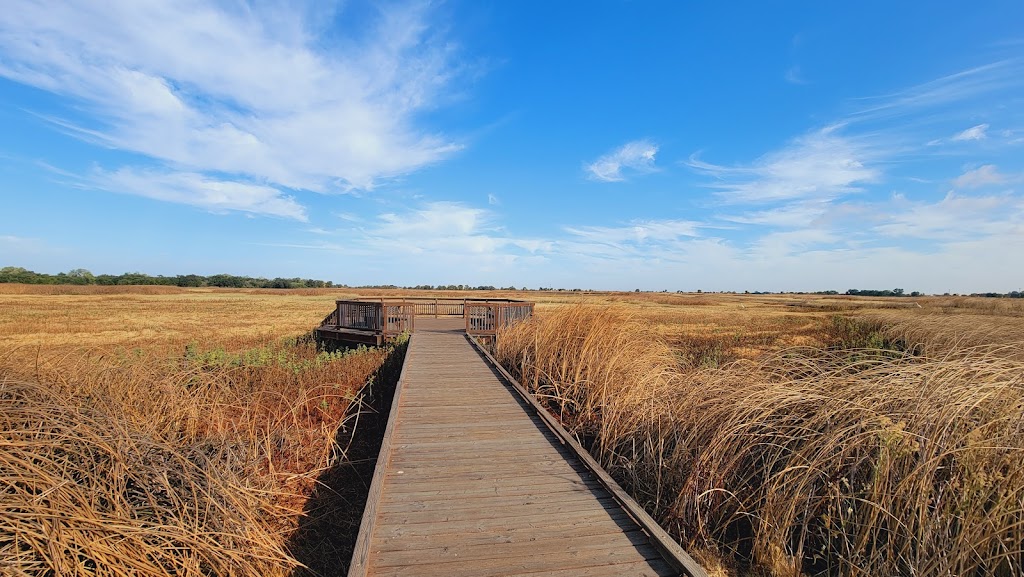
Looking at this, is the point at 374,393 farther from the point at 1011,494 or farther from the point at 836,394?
the point at 1011,494

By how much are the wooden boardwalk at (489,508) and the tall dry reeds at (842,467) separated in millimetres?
930

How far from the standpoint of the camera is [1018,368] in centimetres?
462

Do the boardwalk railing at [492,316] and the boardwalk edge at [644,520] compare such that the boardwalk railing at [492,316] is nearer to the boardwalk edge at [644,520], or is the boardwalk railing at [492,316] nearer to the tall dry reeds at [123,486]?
the boardwalk edge at [644,520]

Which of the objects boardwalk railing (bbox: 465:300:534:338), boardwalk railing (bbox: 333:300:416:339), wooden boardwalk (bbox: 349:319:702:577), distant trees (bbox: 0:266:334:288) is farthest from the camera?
distant trees (bbox: 0:266:334:288)

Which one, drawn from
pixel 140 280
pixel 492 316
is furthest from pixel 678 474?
pixel 140 280

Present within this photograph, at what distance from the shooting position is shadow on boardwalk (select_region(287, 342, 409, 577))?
4473 mm

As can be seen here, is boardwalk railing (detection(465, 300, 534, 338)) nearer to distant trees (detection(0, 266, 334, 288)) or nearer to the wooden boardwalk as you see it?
the wooden boardwalk

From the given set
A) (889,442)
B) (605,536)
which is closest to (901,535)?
(889,442)

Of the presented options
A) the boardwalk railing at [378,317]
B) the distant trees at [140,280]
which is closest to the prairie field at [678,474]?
the boardwalk railing at [378,317]

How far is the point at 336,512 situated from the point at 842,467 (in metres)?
5.45

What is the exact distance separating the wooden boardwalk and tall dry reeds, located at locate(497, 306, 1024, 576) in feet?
3.05

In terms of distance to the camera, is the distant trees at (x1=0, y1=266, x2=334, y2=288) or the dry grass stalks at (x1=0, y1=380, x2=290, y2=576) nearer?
the dry grass stalks at (x1=0, y1=380, x2=290, y2=576)

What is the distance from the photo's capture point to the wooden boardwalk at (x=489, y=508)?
3113mm

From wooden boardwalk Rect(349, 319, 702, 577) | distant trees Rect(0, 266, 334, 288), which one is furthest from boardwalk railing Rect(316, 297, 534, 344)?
distant trees Rect(0, 266, 334, 288)
